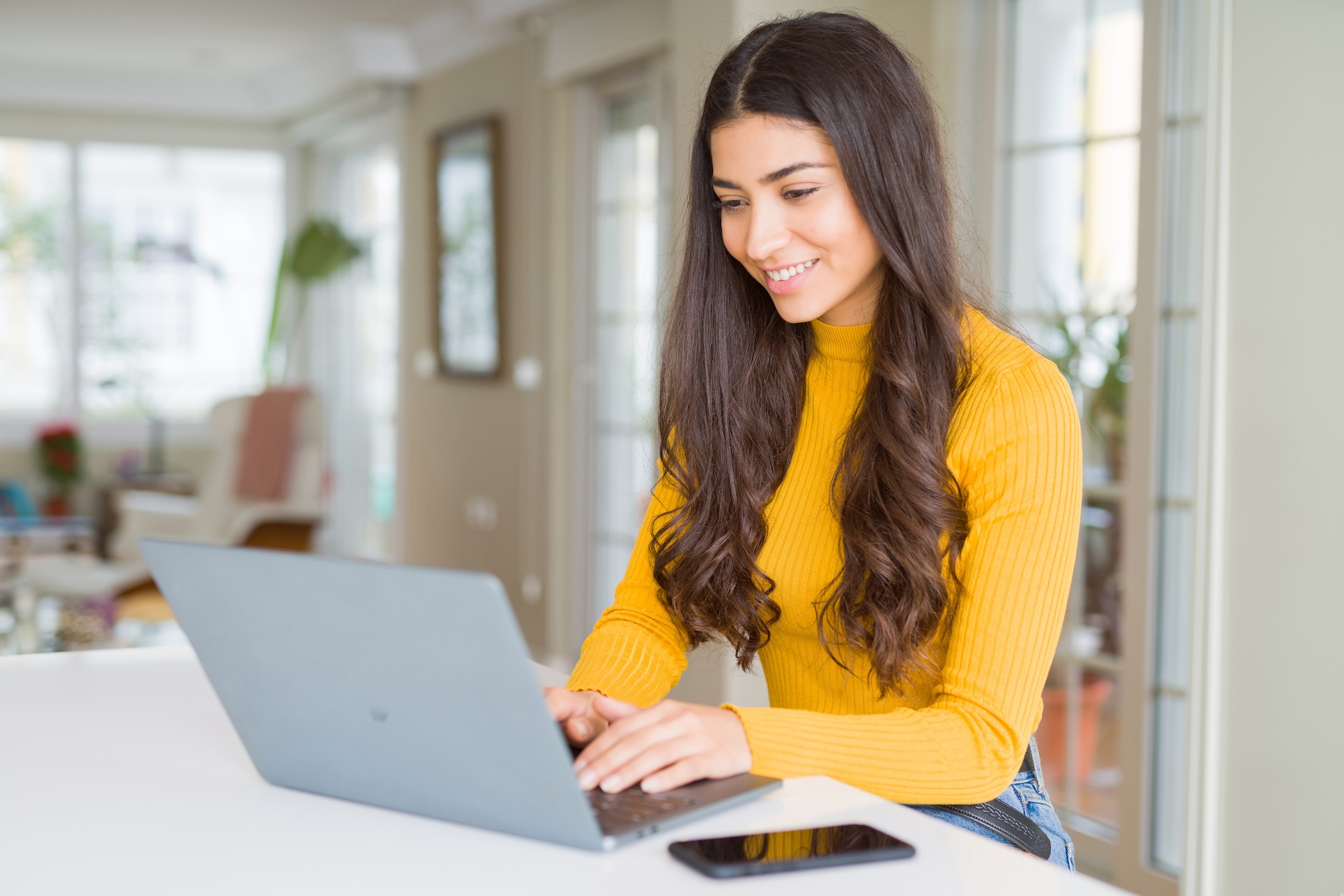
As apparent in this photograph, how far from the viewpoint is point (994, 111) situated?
3.08 metres

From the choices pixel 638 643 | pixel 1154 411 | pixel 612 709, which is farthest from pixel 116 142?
pixel 612 709

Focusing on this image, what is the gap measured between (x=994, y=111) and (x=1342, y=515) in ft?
4.63

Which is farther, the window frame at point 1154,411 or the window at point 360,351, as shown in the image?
the window at point 360,351

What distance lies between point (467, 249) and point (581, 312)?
3.18 ft

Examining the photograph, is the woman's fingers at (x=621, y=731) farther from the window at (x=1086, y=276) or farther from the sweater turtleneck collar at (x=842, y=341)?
the window at (x=1086, y=276)

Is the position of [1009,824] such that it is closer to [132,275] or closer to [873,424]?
[873,424]

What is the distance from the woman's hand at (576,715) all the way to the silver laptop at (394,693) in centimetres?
17

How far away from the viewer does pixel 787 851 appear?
817 millimetres

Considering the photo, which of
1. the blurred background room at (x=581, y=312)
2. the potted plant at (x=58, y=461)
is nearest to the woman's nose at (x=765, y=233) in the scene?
the blurred background room at (x=581, y=312)

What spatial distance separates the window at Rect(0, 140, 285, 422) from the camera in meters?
7.40

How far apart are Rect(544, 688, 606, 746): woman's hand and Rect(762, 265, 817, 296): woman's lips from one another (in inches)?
18.0

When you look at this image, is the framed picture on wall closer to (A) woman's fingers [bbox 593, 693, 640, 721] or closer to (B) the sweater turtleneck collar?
(B) the sweater turtleneck collar

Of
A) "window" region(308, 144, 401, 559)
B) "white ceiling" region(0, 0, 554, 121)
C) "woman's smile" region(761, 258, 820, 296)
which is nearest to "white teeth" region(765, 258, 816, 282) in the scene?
"woman's smile" region(761, 258, 820, 296)

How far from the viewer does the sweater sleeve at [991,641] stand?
1052 millimetres
